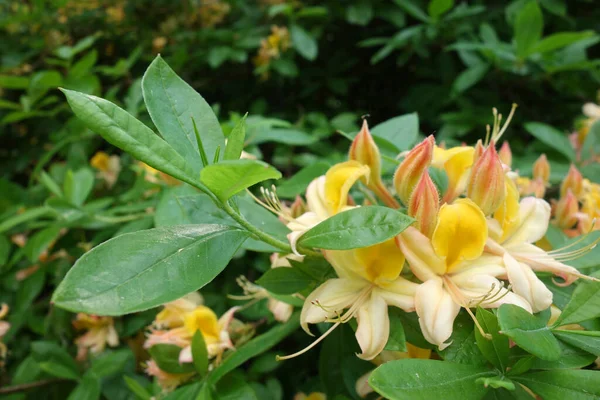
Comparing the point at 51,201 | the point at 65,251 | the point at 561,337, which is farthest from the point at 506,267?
the point at 65,251

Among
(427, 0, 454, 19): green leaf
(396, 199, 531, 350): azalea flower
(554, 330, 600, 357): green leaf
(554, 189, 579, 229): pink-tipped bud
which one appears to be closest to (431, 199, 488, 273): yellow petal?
(396, 199, 531, 350): azalea flower

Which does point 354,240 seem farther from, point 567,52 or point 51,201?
point 567,52

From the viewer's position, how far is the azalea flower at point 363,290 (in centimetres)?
46

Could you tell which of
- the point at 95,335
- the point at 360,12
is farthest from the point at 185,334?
the point at 360,12

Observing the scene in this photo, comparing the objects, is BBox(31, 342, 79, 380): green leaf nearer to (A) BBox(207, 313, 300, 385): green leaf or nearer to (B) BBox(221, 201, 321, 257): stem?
(A) BBox(207, 313, 300, 385): green leaf

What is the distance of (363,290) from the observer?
49 centimetres

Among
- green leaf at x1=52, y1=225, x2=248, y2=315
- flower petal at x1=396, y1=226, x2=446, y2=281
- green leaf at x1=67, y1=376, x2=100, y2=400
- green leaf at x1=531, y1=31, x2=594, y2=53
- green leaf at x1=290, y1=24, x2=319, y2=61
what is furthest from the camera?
green leaf at x1=290, y1=24, x2=319, y2=61

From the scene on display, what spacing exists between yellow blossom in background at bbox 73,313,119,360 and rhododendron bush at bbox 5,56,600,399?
1.23 feet

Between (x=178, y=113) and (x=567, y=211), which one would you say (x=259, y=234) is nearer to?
(x=178, y=113)

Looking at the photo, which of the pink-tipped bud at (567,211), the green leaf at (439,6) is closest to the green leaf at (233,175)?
the pink-tipped bud at (567,211)

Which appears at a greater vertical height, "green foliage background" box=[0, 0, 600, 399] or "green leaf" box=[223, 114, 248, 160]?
"green leaf" box=[223, 114, 248, 160]

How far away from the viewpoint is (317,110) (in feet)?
6.22

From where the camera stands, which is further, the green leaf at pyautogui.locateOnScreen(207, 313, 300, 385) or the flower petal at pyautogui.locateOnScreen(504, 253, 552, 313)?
the green leaf at pyautogui.locateOnScreen(207, 313, 300, 385)

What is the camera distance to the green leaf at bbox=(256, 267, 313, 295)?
0.52m
